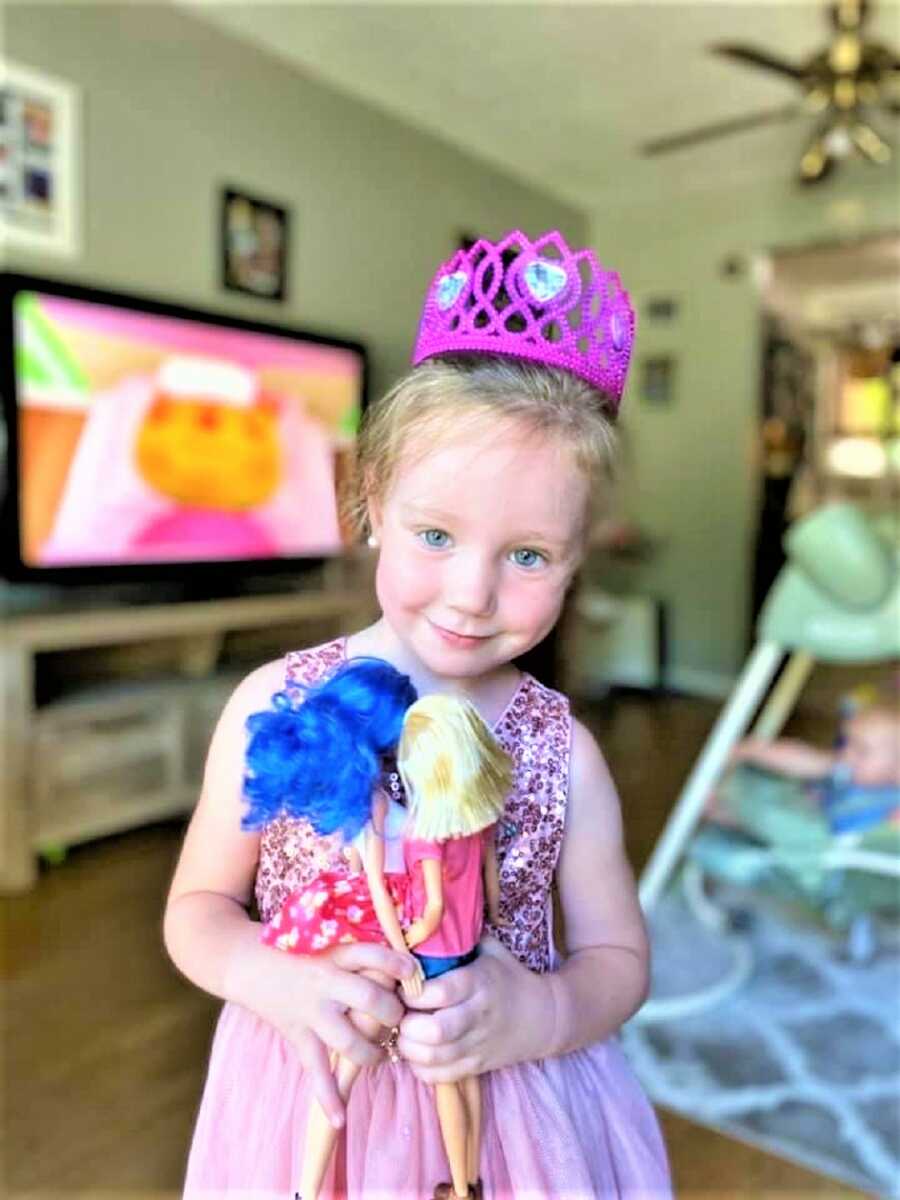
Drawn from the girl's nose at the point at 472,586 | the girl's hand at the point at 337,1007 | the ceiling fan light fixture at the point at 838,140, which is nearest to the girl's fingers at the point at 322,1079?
the girl's hand at the point at 337,1007

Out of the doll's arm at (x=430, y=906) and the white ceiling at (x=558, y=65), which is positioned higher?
the white ceiling at (x=558, y=65)

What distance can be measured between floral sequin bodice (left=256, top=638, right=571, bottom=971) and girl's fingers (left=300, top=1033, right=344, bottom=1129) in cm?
10

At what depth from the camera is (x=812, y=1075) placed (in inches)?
67.1

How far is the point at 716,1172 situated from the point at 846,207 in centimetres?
410

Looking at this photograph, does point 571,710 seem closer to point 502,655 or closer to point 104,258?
point 502,655

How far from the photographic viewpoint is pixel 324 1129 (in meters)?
0.47

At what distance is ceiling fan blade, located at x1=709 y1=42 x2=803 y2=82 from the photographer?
2.41m

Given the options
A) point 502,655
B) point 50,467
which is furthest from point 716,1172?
point 50,467

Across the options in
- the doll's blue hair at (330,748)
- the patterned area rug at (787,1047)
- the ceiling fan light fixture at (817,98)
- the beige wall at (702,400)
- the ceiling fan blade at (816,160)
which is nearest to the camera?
the doll's blue hair at (330,748)

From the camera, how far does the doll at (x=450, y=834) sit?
1.45ft

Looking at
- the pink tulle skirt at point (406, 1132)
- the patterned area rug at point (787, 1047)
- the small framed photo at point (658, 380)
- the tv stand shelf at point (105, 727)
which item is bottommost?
the patterned area rug at point (787, 1047)

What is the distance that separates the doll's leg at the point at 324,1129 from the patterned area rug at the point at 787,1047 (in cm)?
131

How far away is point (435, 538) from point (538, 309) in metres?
0.14

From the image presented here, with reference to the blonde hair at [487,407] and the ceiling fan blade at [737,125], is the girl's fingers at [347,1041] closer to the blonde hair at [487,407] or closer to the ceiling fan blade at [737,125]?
the blonde hair at [487,407]
